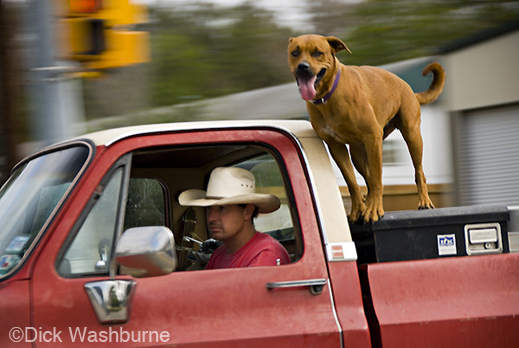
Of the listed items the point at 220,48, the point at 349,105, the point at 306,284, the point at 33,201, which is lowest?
the point at 306,284

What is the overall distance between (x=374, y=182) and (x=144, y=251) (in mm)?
1123

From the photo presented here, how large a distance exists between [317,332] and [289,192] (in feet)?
1.94

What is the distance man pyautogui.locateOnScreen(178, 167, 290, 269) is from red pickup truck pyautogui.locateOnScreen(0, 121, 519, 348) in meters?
0.21

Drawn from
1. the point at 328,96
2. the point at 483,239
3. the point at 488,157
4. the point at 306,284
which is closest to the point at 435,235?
the point at 483,239

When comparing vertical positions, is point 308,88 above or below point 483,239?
above

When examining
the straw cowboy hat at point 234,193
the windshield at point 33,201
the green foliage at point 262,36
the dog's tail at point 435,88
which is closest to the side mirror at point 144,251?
the windshield at point 33,201

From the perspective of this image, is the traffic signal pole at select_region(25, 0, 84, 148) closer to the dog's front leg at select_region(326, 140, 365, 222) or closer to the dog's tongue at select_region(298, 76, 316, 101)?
the dog's front leg at select_region(326, 140, 365, 222)

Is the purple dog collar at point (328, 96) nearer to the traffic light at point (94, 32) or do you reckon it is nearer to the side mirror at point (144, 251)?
the side mirror at point (144, 251)

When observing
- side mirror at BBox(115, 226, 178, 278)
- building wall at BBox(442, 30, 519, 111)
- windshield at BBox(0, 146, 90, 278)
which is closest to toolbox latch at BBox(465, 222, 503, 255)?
side mirror at BBox(115, 226, 178, 278)

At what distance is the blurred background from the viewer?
205 inches

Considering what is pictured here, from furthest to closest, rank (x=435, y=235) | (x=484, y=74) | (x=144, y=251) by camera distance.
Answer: (x=484, y=74) → (x=435, y=235) → (x=144, y=251)

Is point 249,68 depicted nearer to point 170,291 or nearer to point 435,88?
point 435,88

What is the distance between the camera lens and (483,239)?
9.53ft

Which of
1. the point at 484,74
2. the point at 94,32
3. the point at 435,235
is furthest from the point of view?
the point at 484,74
